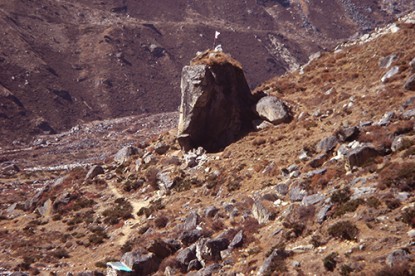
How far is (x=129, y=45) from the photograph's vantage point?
446ft

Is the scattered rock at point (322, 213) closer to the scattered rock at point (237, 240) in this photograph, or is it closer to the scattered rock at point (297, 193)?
the scattered rock at point (297, 193)

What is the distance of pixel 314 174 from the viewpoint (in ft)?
81.8

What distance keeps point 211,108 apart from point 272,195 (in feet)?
43.7

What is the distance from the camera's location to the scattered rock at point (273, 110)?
122ft

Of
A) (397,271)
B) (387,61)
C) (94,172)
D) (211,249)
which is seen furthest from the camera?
(94,172)

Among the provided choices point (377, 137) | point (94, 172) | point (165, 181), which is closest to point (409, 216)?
point (377, 137)

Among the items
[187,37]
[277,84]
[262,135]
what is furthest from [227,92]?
[187,37]

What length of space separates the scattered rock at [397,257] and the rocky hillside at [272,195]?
0.11 ft

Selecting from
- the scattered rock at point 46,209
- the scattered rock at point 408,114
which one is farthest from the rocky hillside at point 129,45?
the scattered rock at point 408,114

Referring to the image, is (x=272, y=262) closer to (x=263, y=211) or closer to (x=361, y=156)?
(x=263, y=211)

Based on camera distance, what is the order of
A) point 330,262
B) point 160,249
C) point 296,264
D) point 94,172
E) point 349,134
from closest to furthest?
point 330,262 → point 296,264 → point 160,249 → point 349,134 → point 94,172

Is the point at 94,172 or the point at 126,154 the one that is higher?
the point at 126,154

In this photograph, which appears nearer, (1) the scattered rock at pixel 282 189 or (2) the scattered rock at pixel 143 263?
(2) the scattered rock at pixel 143 263

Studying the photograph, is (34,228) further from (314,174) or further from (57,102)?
(57,102)
